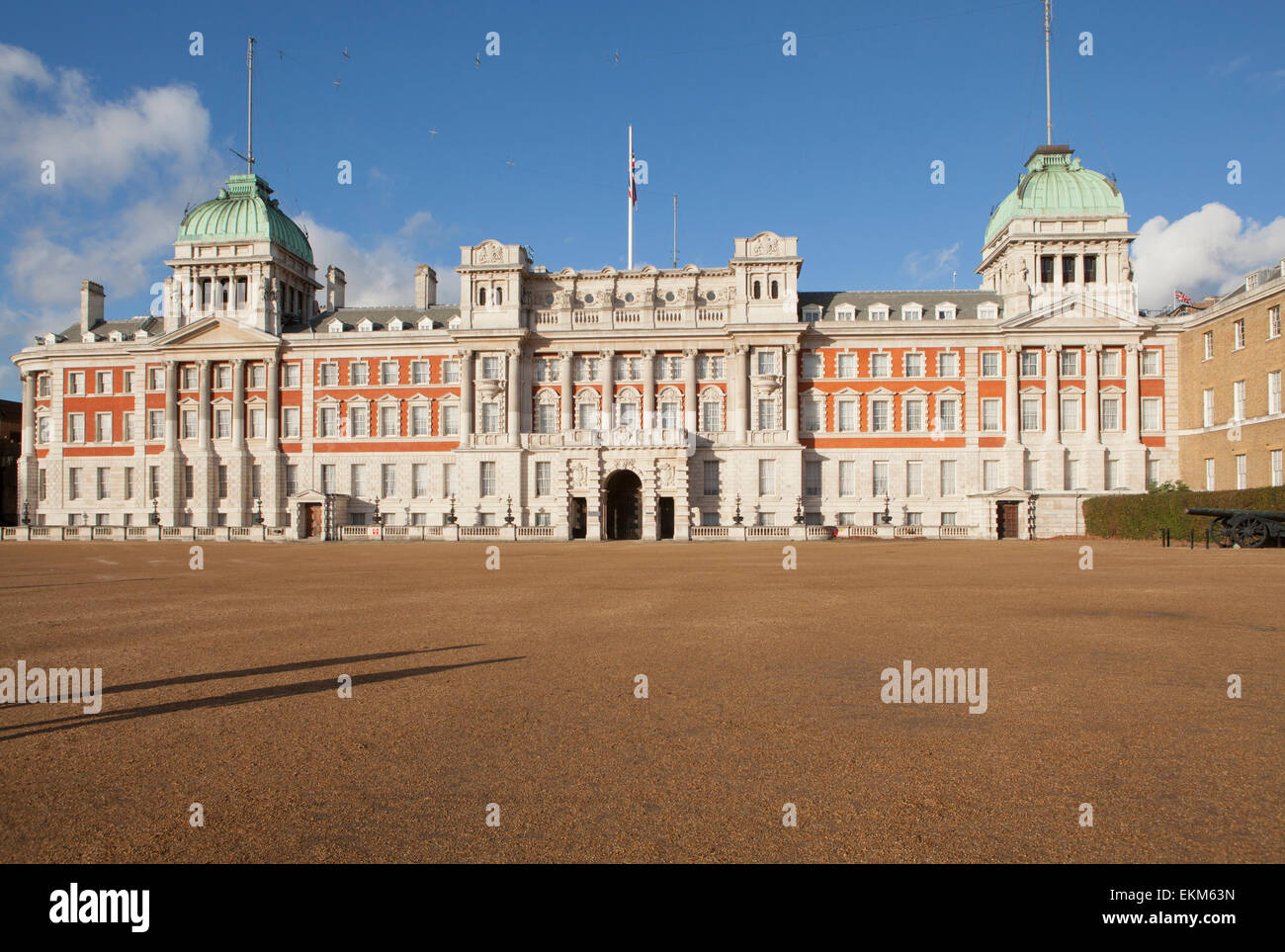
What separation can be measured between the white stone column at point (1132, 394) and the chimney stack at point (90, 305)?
269 feet

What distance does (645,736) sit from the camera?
24.9 ft

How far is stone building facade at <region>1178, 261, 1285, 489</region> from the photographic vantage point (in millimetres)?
47344

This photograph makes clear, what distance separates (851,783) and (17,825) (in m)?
5.96

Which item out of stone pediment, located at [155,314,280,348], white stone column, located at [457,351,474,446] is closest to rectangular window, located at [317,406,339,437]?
stone pediment, located at [155,314,280,348]

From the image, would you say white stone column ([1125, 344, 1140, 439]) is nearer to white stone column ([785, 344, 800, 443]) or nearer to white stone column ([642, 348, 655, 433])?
white stone column ([785, 344, 800, 443])

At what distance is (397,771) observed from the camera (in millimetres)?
6691

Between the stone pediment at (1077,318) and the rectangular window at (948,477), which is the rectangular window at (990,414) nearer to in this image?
the rectangular window at (948,477)

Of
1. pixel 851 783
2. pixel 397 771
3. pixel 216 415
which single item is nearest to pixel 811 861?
pixel 851 783

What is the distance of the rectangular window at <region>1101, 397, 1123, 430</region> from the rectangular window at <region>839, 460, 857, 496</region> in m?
18.1

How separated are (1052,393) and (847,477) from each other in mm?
15532

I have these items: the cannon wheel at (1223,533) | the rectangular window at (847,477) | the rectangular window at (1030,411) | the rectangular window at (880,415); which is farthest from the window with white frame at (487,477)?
the cannon wheel at (1223,533)

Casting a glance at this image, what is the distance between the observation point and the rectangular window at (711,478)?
5850 centimetres

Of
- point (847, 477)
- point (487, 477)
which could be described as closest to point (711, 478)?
point (847, 477)
